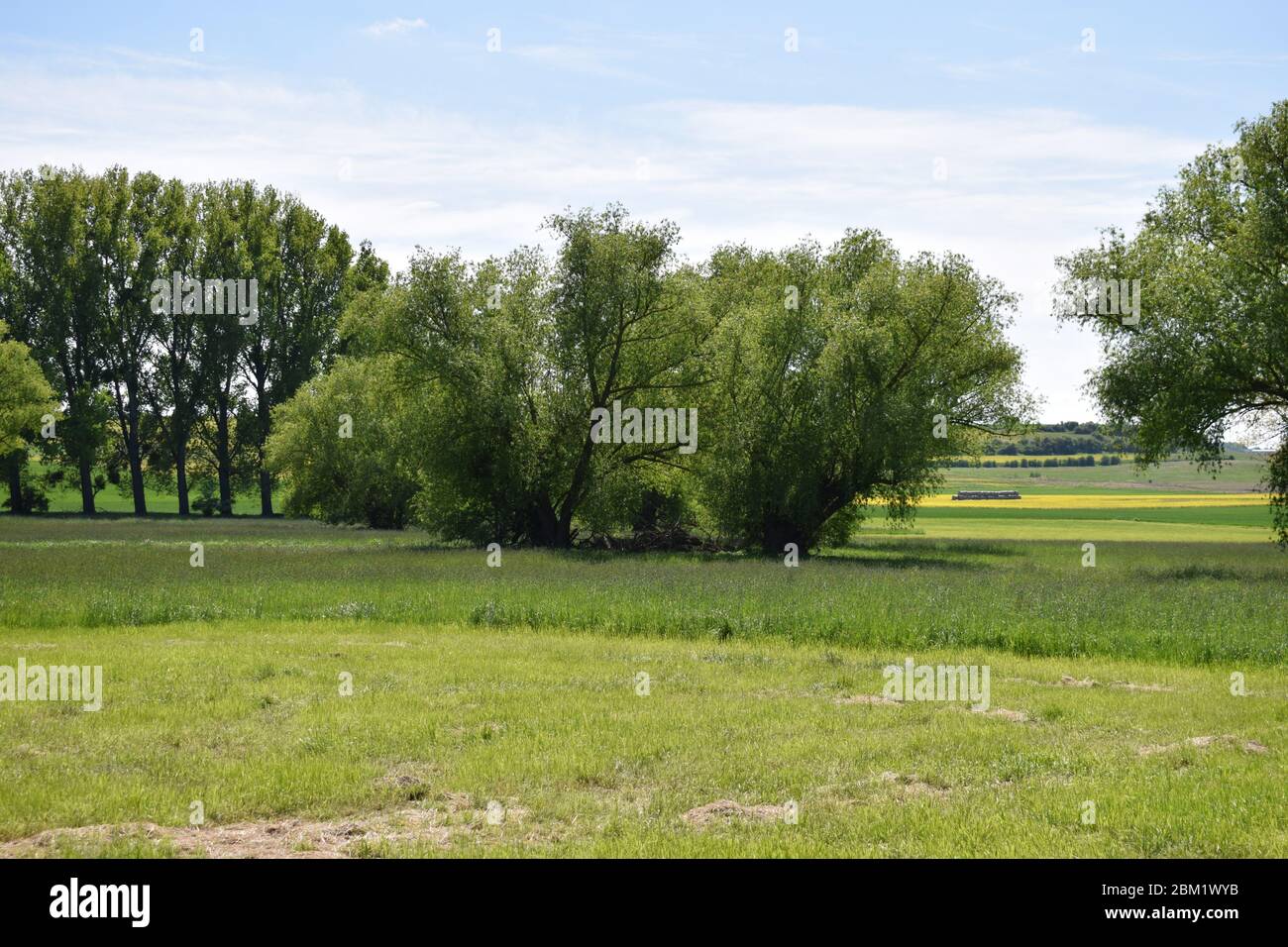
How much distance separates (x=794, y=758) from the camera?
42.3 feet

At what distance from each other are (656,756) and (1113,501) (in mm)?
115135

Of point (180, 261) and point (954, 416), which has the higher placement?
point (180, 261)

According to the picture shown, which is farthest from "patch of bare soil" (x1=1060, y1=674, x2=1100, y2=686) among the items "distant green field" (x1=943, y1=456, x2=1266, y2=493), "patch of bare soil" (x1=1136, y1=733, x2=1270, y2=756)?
"distant green field" (x1=943, y1=456, x2=1266, y2=493)

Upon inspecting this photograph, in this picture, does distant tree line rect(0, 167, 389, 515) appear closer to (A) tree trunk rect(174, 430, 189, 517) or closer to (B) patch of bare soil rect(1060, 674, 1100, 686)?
(A) tree trunk rect(174, 430, 189, 517)

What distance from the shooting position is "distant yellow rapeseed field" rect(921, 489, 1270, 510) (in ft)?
352

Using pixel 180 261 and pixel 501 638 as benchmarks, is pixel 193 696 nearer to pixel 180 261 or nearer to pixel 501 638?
pixel 501 638

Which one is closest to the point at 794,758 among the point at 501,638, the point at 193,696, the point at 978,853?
the point at 978,853

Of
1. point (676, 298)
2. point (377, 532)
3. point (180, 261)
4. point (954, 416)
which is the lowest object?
point (377, 532)

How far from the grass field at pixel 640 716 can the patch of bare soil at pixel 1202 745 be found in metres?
0.07

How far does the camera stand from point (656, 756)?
515 inches

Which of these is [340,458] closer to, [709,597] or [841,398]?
[841,398]

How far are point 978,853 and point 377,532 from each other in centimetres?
5916

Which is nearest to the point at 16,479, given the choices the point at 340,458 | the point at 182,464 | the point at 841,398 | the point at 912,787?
the point at 182,464

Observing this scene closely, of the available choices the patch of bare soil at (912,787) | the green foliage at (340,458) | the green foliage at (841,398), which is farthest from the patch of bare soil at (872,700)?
the green foliage at (340,458)
